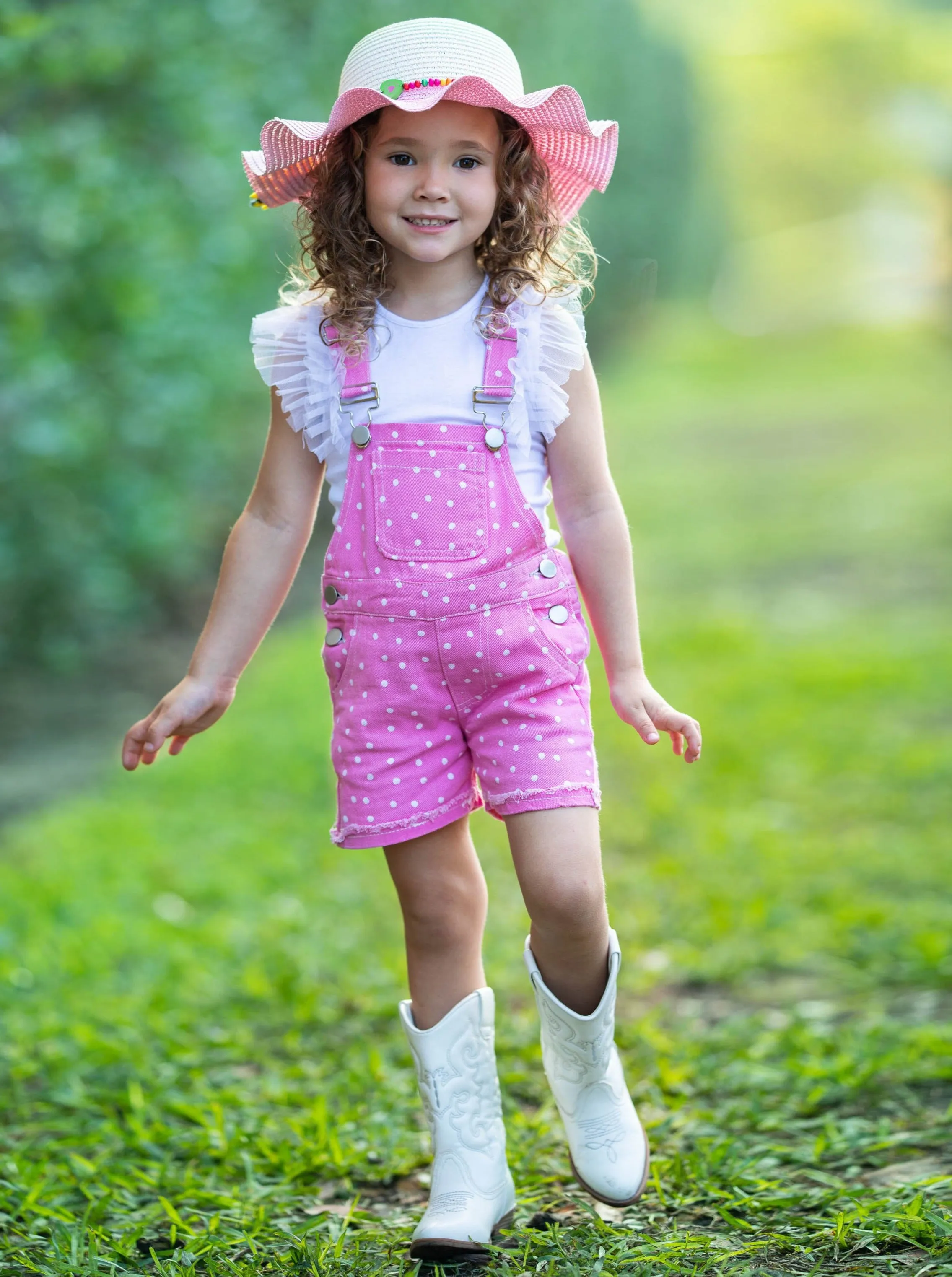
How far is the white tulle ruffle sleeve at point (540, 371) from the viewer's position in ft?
7.43

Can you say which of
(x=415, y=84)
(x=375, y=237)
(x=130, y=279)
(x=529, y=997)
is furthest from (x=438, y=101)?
(x=130, y=279)

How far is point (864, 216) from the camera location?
108 ft

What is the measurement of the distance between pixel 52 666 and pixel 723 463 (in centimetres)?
851

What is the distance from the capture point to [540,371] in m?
2.28

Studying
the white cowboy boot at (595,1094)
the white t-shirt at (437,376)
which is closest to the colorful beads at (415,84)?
the white t-shirt at (437,376)

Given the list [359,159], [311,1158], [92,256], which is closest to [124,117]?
[92,256]

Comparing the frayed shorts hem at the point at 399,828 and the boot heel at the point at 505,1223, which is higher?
the frayed shorts hem at the point at 399,828

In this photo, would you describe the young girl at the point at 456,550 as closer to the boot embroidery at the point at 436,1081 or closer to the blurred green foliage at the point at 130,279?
the boot embroidery at the point at 436,1081

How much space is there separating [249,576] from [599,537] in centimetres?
54

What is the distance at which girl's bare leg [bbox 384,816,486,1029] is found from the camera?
7.55 ft

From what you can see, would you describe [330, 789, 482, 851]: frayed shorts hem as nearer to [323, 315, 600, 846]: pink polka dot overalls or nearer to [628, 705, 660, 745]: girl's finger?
[323, 315, 600, 846]: pink polka dot overalls

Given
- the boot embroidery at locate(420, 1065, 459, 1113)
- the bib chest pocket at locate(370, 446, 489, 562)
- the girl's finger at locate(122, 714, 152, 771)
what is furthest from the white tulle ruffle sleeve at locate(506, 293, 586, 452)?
the boot embroidery at locate(420, 1065, 459, 1113)

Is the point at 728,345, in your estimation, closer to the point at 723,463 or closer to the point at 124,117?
the point at 723,463

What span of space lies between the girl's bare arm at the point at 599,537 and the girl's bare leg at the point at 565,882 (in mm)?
206
